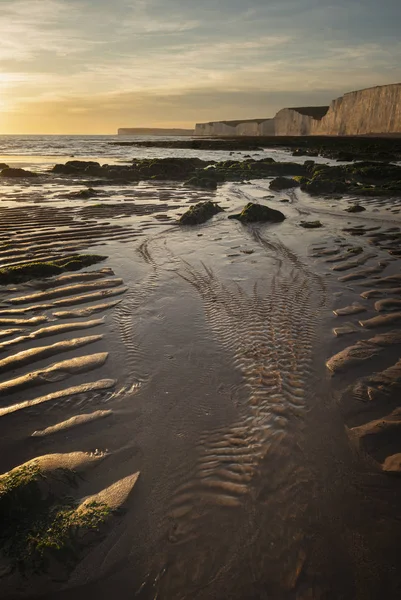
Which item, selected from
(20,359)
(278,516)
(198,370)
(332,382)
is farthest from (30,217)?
(278,516)

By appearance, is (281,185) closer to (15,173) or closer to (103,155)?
(15,173)

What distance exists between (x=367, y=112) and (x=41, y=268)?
107509mm

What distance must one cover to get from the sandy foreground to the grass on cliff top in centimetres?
30

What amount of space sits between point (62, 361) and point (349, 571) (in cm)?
295

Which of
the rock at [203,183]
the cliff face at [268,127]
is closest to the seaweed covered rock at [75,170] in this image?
the rock at [203,183]

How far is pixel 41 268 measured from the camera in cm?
602

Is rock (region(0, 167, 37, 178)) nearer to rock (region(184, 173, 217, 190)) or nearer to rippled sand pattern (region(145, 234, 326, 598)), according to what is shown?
rock (region(184, 173, 217, 190))

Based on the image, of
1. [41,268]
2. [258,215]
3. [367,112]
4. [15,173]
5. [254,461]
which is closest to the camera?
[254,461]

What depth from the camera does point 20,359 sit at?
380cm

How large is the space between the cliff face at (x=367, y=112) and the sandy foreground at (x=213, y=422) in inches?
3846

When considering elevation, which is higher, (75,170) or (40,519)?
(75,170)

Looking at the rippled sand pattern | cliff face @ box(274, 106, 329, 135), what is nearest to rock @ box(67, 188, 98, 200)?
the rippled sand pattern

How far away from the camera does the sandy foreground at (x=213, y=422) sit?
2002 millimetres

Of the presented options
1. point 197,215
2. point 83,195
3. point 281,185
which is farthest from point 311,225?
point 83,195
